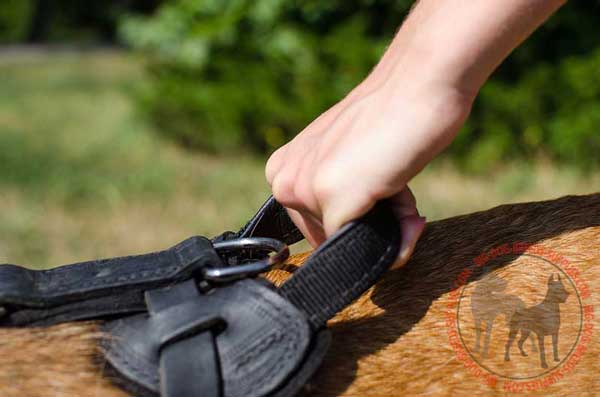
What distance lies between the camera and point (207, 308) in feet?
4.49

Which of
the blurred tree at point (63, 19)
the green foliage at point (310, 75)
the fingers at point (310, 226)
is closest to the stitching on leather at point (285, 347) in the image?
the fingers at point (310, 226)

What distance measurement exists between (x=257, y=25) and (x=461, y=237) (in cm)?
679

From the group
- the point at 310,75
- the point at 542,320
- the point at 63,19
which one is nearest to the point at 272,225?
the point at 542,320

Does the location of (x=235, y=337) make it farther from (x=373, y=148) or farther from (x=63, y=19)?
(x=63, y=19)

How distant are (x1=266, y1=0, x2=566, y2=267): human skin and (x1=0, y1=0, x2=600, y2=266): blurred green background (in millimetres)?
3960

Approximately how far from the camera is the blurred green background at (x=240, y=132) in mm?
6059

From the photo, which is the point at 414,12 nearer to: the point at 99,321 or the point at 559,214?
the point at 559,214

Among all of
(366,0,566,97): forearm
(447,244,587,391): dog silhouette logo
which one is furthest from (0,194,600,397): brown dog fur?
(366,0,566,97): forearm

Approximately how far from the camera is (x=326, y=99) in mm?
7430

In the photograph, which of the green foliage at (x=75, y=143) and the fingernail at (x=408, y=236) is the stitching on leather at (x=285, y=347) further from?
the green foliage at (x=75, y=143)

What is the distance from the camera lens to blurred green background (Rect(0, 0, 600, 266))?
606 centimetres

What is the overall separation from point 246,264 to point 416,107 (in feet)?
1.39

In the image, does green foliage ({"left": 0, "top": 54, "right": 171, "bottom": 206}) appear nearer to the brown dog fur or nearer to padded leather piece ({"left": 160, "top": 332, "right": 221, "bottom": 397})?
the brown dog fur

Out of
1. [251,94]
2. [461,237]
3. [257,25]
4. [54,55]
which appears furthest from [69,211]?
[54,55]
